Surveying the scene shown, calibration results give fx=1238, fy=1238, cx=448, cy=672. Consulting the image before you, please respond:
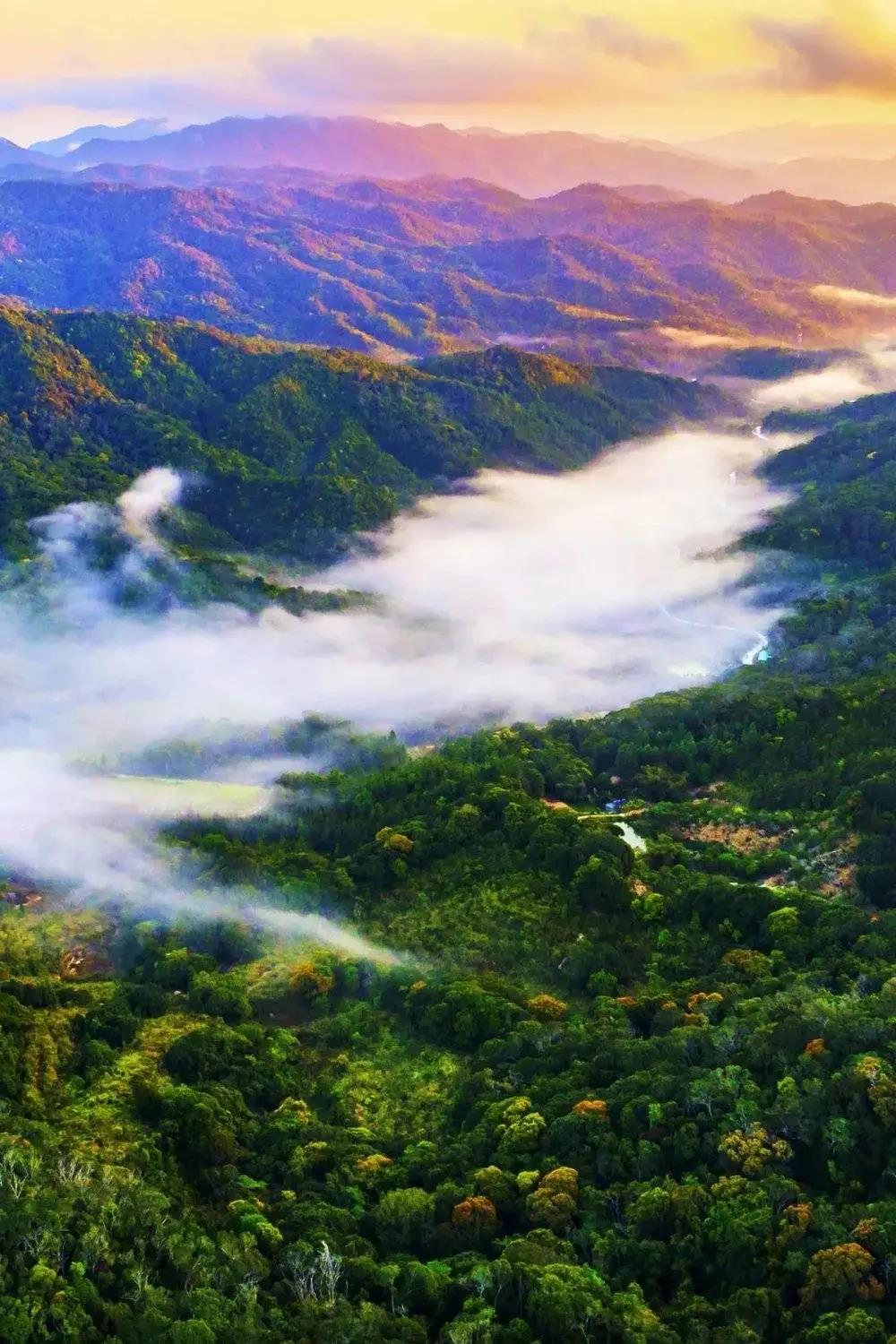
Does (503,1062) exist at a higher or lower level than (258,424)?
lower

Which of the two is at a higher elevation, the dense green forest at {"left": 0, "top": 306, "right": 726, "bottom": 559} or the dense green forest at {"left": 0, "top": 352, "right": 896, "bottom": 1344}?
the dense green forest at {"left": 0, "top": 306, "right": 726, "bottom": 559}

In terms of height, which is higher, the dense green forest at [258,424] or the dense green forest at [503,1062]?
the dense green forest at [258,424]

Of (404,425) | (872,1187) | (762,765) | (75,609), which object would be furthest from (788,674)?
(404,425)

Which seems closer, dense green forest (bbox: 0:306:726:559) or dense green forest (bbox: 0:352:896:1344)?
dense green forest (bbox: 0:352:896:1344)

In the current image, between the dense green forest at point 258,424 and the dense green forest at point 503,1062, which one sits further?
the dense green forest at point 258,424
